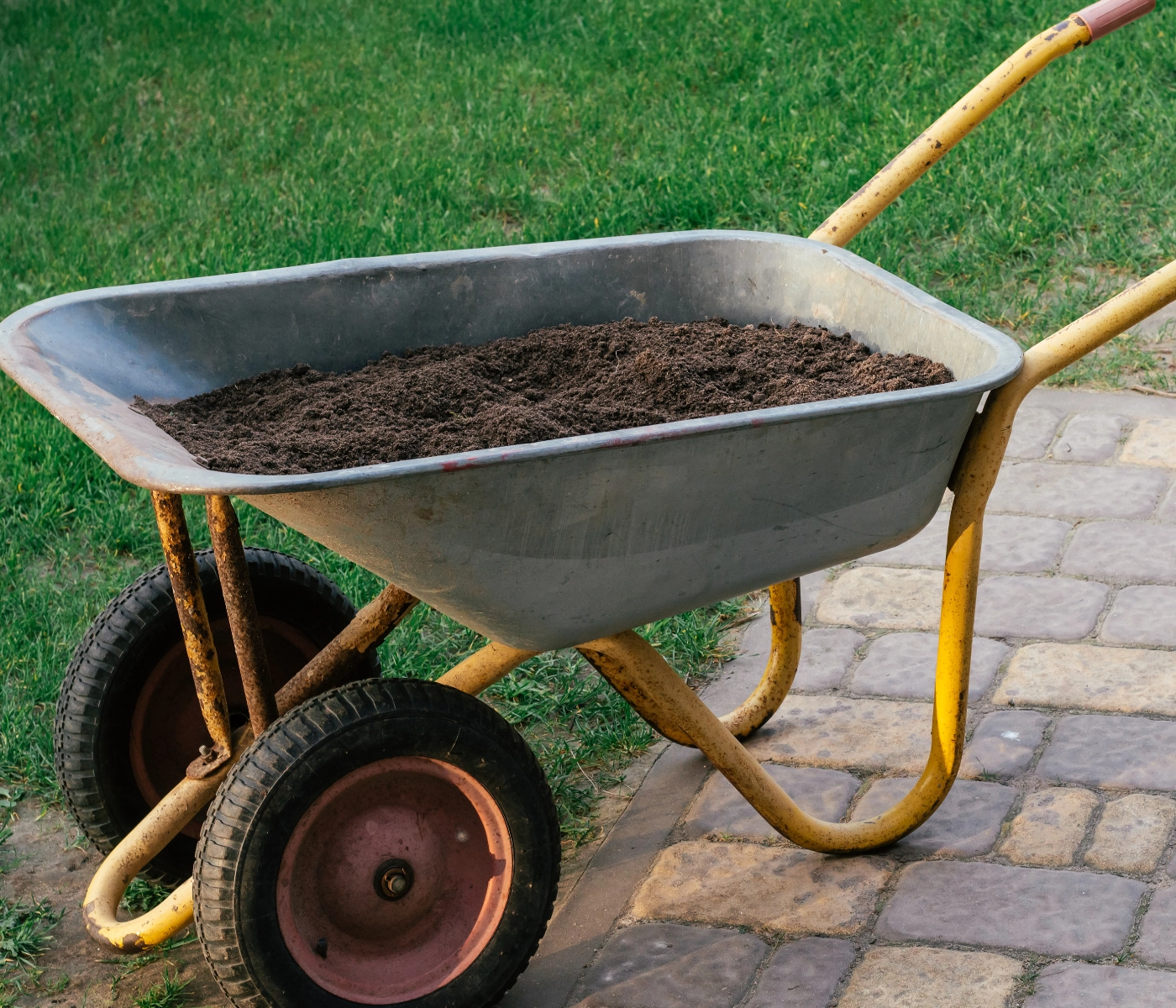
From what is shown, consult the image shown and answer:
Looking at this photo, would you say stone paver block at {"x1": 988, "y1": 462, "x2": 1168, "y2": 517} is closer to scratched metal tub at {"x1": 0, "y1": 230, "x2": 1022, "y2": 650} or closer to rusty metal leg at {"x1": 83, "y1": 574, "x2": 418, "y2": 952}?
scratched metal tub at {"x1": 0, "y1": 230, "x2": 1022, "y2": 650}

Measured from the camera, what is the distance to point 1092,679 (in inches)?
113

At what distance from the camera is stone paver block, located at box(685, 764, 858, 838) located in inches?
101

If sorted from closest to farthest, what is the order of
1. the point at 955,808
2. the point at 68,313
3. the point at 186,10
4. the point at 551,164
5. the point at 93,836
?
the point at 68,313
the point at 93,836
the point at 955,808
the point at 551,164
the point at 186,10

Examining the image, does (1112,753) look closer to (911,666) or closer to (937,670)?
(911,666)

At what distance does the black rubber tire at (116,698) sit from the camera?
2.25 meters

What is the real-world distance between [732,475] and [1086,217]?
365 centimetres

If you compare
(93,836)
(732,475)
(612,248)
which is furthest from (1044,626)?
(93,836)

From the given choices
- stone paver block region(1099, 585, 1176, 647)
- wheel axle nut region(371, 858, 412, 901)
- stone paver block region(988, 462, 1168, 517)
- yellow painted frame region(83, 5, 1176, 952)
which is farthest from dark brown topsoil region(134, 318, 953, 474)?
stone paver block region(988, 462, 1168, 517)

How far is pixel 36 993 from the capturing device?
225 centimetres

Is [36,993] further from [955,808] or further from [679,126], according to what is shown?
[679,126]

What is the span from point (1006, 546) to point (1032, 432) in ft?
1.98

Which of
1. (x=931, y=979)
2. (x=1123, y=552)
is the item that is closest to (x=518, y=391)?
(x=931, y=979)

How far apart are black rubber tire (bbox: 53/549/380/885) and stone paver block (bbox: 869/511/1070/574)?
1.64 meters

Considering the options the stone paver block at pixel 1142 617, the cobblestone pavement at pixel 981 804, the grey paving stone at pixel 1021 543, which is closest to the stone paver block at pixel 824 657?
the cobblestone pavement at pixel 981 804
